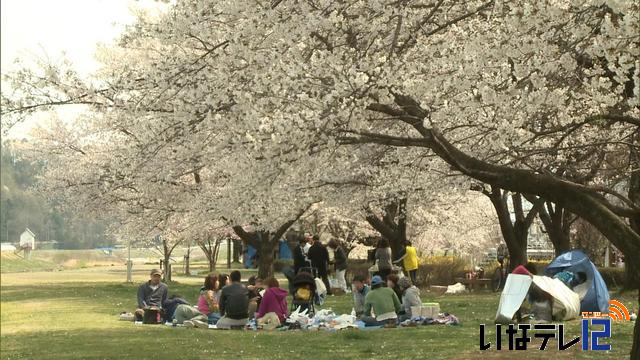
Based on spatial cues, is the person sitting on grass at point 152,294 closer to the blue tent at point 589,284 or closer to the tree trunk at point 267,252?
the blue tent at point 589,284

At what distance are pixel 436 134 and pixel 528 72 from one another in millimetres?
1273

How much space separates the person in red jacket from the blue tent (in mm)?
5530

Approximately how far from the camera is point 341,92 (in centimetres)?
870

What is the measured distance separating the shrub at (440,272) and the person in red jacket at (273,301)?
1554cm

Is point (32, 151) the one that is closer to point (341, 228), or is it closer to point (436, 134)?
point (341, 228)

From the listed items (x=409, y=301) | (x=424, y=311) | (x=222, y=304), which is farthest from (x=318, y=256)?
(x=424, y=311)

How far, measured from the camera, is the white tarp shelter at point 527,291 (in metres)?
14.3

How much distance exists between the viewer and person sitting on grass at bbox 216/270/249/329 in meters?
15.5

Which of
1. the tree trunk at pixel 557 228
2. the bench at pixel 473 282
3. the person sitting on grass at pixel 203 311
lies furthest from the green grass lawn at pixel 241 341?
the bench at pixel 473 282

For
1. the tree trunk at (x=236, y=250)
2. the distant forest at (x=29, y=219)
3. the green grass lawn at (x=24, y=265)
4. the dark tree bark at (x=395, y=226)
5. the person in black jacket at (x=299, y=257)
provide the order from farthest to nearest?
1. the distant forest at (x=29, y=219)
2. the tree trunk at (x=236, y=250)
3. the green grass lawn at (x=24, y=265)
4. the dark tree bark at (x=395, y=226)
5. the person in black jacket at (x=299, y=257)

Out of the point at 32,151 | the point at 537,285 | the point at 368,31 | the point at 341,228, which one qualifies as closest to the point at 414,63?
the point at 368,31

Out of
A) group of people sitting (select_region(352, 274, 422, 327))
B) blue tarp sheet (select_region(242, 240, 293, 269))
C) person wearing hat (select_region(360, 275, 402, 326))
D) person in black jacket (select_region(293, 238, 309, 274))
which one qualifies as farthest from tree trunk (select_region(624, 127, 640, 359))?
blue tarp sheet (select_region(242, 240, 293, 269))

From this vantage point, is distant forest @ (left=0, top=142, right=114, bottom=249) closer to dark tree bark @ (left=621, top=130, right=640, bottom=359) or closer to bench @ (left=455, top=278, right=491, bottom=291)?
bench @ (left=455, top=278, right=491, bottom=291)

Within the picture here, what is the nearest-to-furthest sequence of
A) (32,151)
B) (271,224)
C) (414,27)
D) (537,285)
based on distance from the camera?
(414,27), (537,285), (271,224), (32,151)
